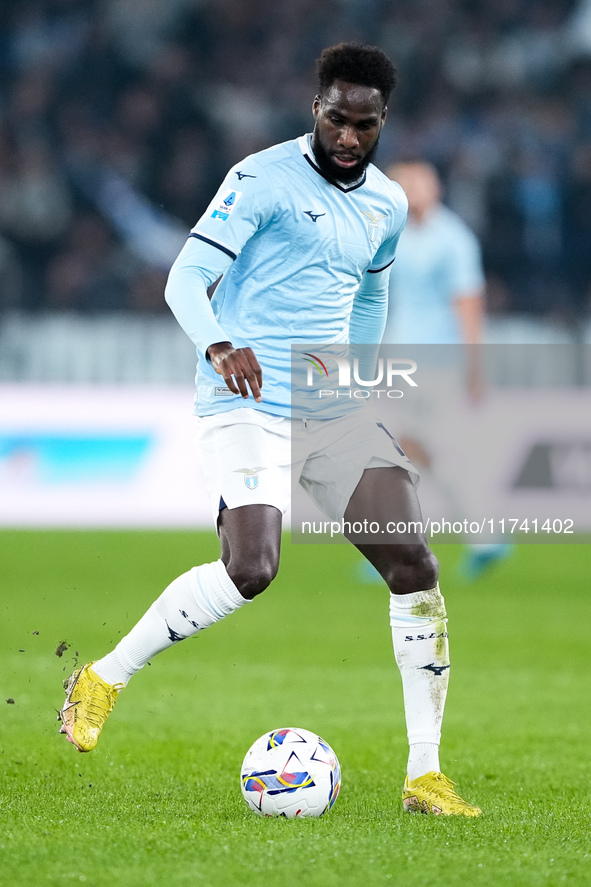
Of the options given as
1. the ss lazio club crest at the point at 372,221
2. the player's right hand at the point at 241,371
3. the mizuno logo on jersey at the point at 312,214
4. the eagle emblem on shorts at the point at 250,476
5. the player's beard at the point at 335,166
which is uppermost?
the player's beard at the point at 335,166

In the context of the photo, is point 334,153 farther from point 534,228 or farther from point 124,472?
point 534,228

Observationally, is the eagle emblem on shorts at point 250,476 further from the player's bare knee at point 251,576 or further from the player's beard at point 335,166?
the player's beard at point 335,166

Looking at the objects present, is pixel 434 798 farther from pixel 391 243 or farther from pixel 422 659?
pixel 391 243

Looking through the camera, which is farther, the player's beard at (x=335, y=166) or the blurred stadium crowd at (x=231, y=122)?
the blurred stadium crowd at (x=231, y=122)

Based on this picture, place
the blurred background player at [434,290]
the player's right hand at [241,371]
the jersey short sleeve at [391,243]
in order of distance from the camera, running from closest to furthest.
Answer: the player's right hand at [241,371] < the jersey short sleeve at [391,243] < the blurred background player at [434,290]

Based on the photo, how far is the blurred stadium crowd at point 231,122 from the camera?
560 inches

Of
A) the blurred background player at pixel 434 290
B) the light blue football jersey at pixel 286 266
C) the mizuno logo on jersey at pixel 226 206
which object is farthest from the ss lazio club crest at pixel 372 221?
the blurred background player at pixel 434 290

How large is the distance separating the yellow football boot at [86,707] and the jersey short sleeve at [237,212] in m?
1.29

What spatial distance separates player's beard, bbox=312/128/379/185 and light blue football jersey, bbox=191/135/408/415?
0.02 meters

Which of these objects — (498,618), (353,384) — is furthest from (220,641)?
(353,384)

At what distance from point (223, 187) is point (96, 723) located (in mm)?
1588

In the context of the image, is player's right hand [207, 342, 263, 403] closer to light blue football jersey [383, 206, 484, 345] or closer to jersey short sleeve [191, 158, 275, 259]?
jersey short sleeve [191, 158, 275, 259]

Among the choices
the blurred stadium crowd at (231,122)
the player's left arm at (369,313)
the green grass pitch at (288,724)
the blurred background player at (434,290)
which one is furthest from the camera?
the blurred stadium crowd at (231,122)

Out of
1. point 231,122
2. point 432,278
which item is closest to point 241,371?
point 432,278
